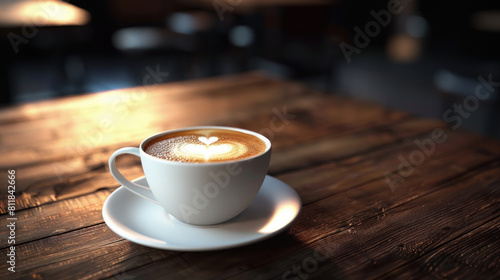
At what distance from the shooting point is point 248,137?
0.57 m

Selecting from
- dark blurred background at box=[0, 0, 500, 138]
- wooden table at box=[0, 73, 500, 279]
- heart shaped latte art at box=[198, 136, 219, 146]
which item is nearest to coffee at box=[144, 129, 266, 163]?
heart shaped latte art at box=[198, 136, 219, 146]

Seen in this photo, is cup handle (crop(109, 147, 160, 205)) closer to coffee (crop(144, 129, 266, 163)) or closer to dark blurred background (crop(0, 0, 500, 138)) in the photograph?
coffee (crop(144, 129, 266, 163))

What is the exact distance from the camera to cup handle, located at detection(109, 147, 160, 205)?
0.52 meters

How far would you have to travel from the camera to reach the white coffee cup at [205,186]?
1.50 feet

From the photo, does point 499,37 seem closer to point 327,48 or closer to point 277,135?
point 327,48

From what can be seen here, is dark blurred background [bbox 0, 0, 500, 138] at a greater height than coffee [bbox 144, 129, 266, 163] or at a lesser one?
lesser

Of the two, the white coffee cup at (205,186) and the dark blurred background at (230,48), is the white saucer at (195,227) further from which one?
the dark blurred background at (230,48)

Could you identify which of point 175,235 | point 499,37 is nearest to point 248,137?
point 175,235

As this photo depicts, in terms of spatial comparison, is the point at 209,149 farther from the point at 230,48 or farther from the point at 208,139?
the point at 230,48

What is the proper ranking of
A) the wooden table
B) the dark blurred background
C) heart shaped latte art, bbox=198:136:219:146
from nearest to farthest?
the wooden table < heart shaped latte art, bbox=198:136:219:146 < the dark blurred background

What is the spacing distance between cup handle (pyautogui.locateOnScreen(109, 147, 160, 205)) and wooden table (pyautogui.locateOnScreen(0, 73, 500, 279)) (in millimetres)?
58

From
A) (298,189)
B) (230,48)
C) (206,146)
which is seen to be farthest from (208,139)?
(230,48)

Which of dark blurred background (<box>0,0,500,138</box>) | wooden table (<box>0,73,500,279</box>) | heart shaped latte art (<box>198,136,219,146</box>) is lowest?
dark blurred background (<box>0,0,500,138</box>)

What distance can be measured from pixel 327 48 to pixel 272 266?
2.84 metres
